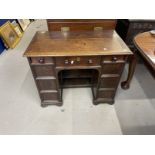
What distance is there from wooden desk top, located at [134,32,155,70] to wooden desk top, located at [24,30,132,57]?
172 mm

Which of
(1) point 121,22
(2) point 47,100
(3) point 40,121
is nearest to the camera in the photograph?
(3) point 40,121

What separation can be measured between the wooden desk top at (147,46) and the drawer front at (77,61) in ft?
1.50

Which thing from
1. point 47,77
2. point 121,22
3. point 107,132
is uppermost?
point 121,22

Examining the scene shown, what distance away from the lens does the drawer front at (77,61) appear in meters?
1.32

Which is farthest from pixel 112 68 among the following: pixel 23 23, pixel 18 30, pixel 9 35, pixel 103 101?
pixel 23 23

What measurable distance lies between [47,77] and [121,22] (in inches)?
63.0

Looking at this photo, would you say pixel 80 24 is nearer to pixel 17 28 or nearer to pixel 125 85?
pixel 125 85

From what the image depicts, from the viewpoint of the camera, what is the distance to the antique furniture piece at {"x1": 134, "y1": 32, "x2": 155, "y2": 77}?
1.27m

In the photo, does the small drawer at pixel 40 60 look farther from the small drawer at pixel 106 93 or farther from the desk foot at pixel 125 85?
the desk foot at pixel 125 85

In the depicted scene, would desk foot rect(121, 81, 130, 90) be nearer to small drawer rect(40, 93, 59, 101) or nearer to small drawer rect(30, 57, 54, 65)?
small drawer rect(40, 93, 59, 101)

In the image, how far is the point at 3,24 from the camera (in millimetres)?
2971

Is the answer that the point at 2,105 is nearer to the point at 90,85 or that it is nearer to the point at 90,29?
the point at 90,85

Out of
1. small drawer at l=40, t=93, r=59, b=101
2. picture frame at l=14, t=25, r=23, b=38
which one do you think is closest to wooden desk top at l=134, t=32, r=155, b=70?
small drawer at l=40, t=93, r=59, b=101

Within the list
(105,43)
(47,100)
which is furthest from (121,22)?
(47,100)
